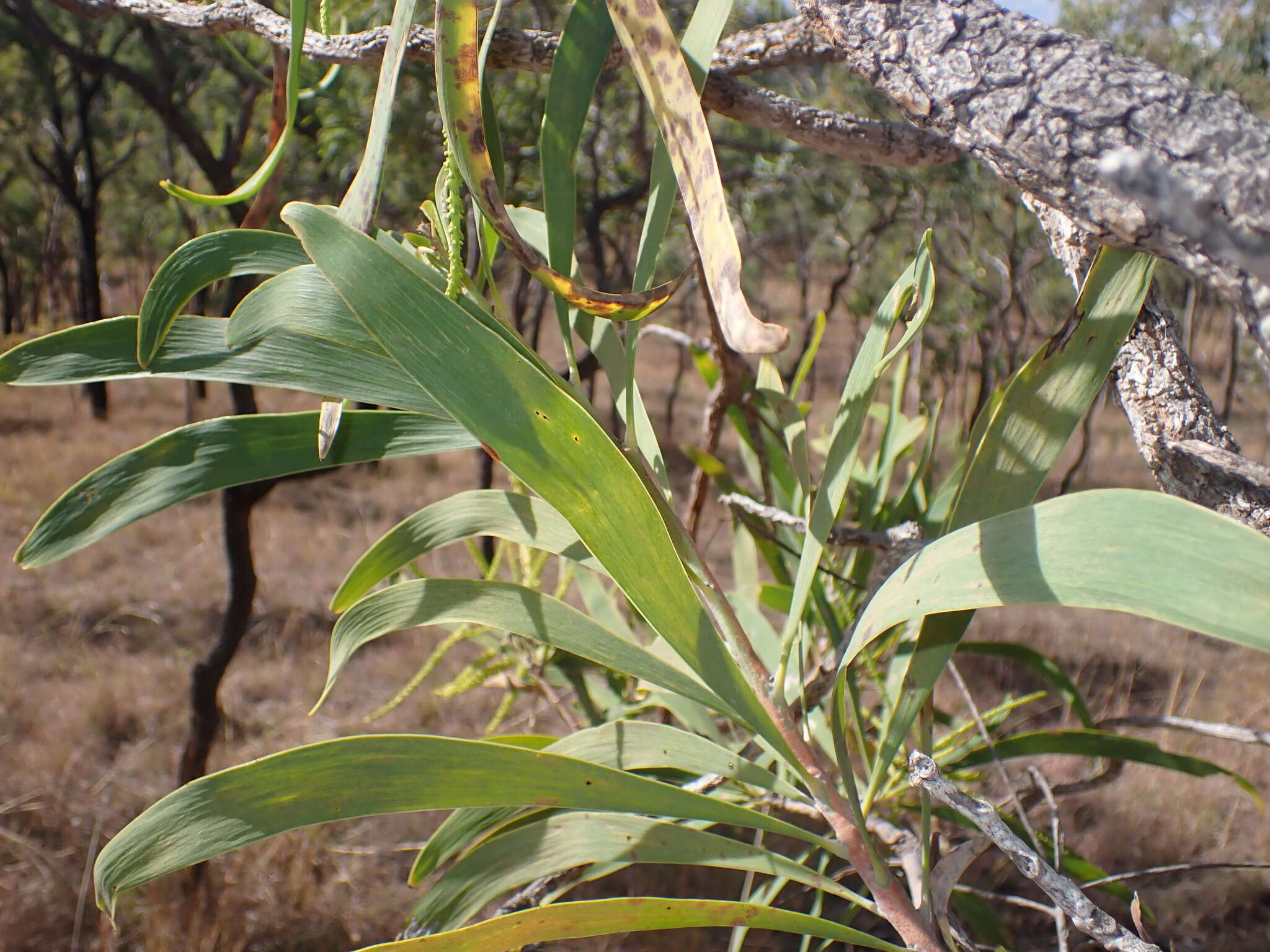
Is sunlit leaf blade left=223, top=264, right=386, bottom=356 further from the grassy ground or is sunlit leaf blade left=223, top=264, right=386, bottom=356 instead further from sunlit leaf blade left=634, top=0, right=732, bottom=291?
the grassy ground

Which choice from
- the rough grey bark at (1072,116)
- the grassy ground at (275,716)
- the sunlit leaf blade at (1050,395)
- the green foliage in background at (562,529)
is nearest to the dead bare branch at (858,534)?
the green foliage in background at (562,529)

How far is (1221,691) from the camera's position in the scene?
2.67m

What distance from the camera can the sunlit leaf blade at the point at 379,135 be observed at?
0.38 m

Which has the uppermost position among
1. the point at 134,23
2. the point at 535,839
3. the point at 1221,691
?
the point at 134,23

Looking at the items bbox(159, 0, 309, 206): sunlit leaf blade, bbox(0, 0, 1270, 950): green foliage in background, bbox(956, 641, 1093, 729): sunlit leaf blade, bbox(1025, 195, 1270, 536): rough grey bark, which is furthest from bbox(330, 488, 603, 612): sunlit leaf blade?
bbox(956, 641, 1093, 729): sunlit leaf blade

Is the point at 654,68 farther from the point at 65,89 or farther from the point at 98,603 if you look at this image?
the point at 65,89

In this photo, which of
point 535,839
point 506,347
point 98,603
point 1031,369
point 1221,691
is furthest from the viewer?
point 98,603

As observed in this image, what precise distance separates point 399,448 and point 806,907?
141 centimetres

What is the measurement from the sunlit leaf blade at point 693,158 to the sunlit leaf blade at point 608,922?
0.30 metres

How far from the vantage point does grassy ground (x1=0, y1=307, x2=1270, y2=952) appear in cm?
142

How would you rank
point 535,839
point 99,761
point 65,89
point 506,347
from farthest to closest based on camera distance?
point 65,89, point 99,761, point 535,839, point 506,347

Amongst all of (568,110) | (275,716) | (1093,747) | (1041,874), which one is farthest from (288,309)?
(275,716)

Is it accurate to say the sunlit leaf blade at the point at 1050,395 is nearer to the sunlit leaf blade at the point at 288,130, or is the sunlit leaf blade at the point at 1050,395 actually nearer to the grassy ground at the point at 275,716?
the sunlit leaf blade at the point at 288,130

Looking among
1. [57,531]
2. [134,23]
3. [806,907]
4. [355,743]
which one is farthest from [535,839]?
[134,23]
